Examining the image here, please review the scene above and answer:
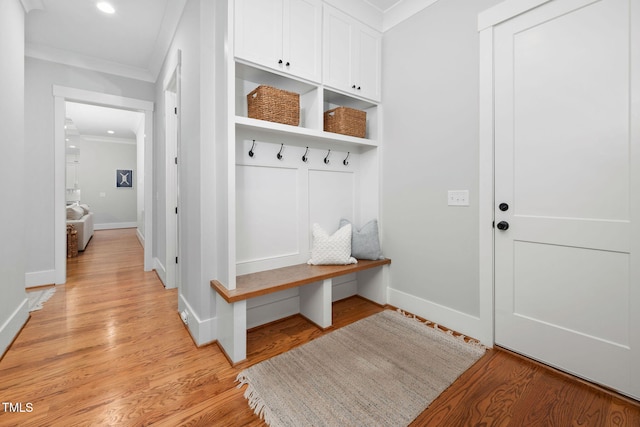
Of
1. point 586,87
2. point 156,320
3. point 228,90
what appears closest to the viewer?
point 586,87

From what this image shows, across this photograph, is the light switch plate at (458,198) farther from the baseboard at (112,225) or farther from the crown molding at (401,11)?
the baseboard at (112,225)

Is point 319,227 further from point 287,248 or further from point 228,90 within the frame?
point 228,90

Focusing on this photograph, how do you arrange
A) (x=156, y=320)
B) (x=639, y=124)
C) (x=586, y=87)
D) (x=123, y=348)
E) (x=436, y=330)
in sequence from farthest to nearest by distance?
(x=156, y=320), (x=436, y=330), (x=123, y=348), (x=586, y=87), (x=639, y=124)

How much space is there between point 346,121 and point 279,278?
4.61 feet

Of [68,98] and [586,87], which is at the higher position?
[68,98]

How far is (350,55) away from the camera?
2.33 metres

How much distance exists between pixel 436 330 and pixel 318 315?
91cm

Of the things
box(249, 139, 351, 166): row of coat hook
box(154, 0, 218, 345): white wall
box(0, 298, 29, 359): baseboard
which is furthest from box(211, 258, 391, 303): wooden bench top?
box(0, 298, 29, 359): baseboard

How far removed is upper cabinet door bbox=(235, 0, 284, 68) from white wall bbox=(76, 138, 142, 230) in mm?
8198

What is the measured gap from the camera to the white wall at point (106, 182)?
7.93m

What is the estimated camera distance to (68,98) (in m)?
3.24

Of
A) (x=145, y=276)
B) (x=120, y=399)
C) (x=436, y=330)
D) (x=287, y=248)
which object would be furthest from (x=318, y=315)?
(x=145, y=276)

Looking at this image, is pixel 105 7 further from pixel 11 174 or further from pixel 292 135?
pixel 292 135

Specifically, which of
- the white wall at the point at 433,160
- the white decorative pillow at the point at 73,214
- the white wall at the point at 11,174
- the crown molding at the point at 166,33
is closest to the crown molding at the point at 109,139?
the white decorative pillow at the point at 73,214
